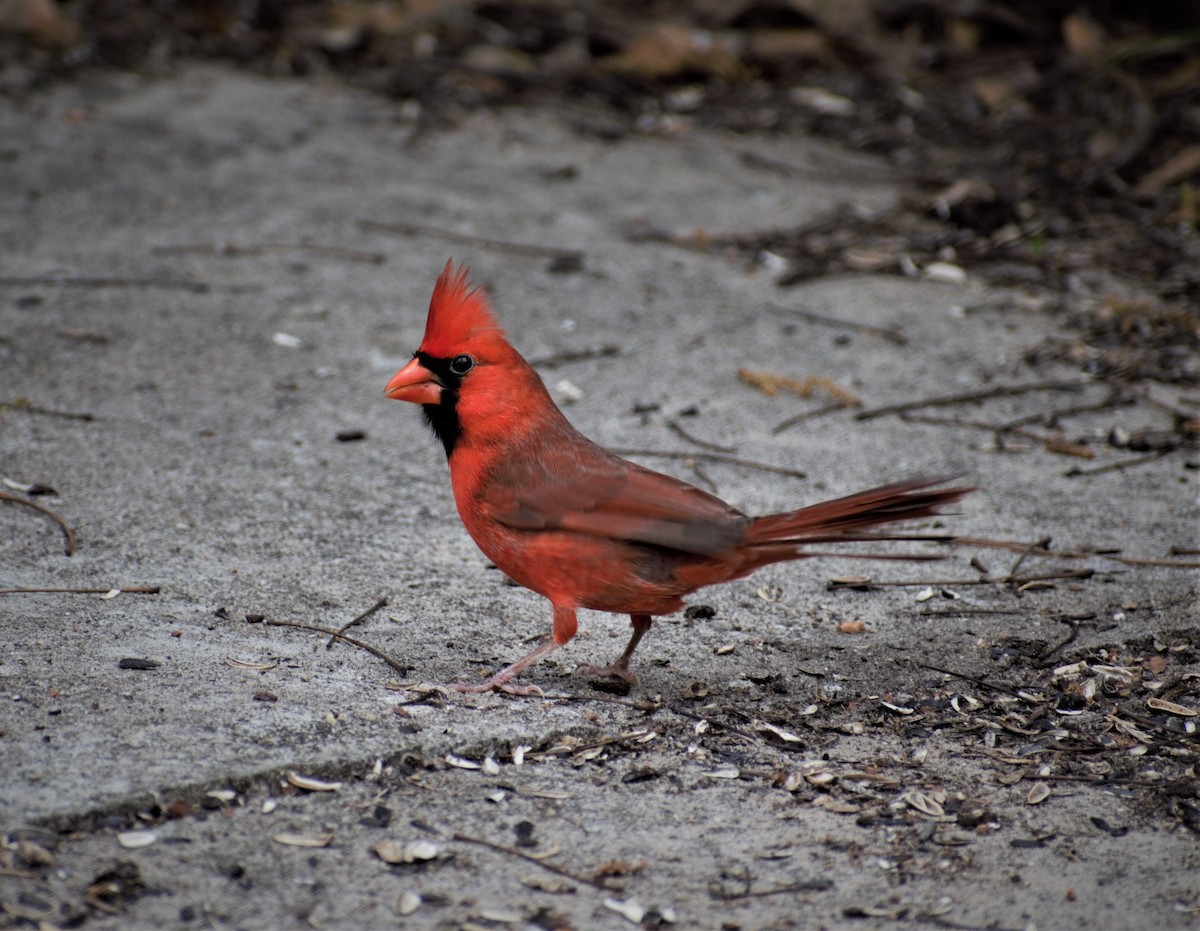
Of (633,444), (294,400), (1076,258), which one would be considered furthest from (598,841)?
(1076,258)

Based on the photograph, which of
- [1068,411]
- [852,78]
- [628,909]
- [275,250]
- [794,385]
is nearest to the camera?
[628,909]

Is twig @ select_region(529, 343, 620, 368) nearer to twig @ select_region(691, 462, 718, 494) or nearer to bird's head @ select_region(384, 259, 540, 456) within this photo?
twig @ select_region(691, 462, 718, 494)

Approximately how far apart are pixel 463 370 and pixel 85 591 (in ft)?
3.40

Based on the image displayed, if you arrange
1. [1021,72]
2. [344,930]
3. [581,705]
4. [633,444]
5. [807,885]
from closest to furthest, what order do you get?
1. [344,930]
2. [807,885]
3. [581,705]
4. [633,444]
5. [1021,72]

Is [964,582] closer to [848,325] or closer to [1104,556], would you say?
[1104,556]

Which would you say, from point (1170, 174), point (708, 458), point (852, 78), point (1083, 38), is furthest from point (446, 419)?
point (1083, 38)

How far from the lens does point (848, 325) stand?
525 centimetres

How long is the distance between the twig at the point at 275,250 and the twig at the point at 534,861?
351cm

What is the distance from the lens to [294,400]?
4.51 metres

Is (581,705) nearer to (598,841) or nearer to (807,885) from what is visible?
(598,841)

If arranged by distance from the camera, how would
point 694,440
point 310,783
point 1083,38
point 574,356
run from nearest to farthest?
1. point 310,783
2. point 694,440
3. point 574,356
4. point 1083,38

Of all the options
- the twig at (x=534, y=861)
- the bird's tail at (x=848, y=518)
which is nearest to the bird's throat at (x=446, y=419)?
the bird's tail at (x=848, y=518)

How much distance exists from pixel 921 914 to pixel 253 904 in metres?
1.12

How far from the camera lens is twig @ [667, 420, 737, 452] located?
4.36 m
